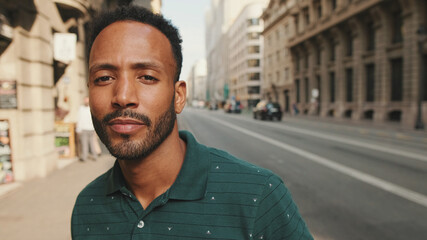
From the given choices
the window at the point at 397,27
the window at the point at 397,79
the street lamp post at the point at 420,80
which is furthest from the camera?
the window at the point at 397,27

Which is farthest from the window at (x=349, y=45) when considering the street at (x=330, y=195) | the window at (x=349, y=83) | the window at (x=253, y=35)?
the window at (x=253, y=35)

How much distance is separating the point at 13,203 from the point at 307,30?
3948cm

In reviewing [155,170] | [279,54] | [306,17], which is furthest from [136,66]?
[279,54]

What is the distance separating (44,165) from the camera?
715cm

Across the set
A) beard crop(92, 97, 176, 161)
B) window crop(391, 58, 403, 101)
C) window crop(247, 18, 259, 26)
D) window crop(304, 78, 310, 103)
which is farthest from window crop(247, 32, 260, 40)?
beard crop(92, 97, 176, 161)

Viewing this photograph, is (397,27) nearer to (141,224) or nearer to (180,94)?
(180,94)

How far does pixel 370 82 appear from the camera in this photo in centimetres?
2822

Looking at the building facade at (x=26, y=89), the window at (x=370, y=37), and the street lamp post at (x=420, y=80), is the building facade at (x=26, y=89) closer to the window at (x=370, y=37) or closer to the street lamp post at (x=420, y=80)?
the street lamp post at (x=420, y=80)

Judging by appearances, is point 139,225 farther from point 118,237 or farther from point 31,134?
point 31,134

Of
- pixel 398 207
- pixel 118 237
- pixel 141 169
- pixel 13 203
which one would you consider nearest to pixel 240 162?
pixel 141 169

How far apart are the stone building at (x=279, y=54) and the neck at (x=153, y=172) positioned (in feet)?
147

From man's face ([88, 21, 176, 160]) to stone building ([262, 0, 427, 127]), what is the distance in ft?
70.0

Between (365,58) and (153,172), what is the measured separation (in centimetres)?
3134

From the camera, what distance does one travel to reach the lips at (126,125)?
1276 millimetres
